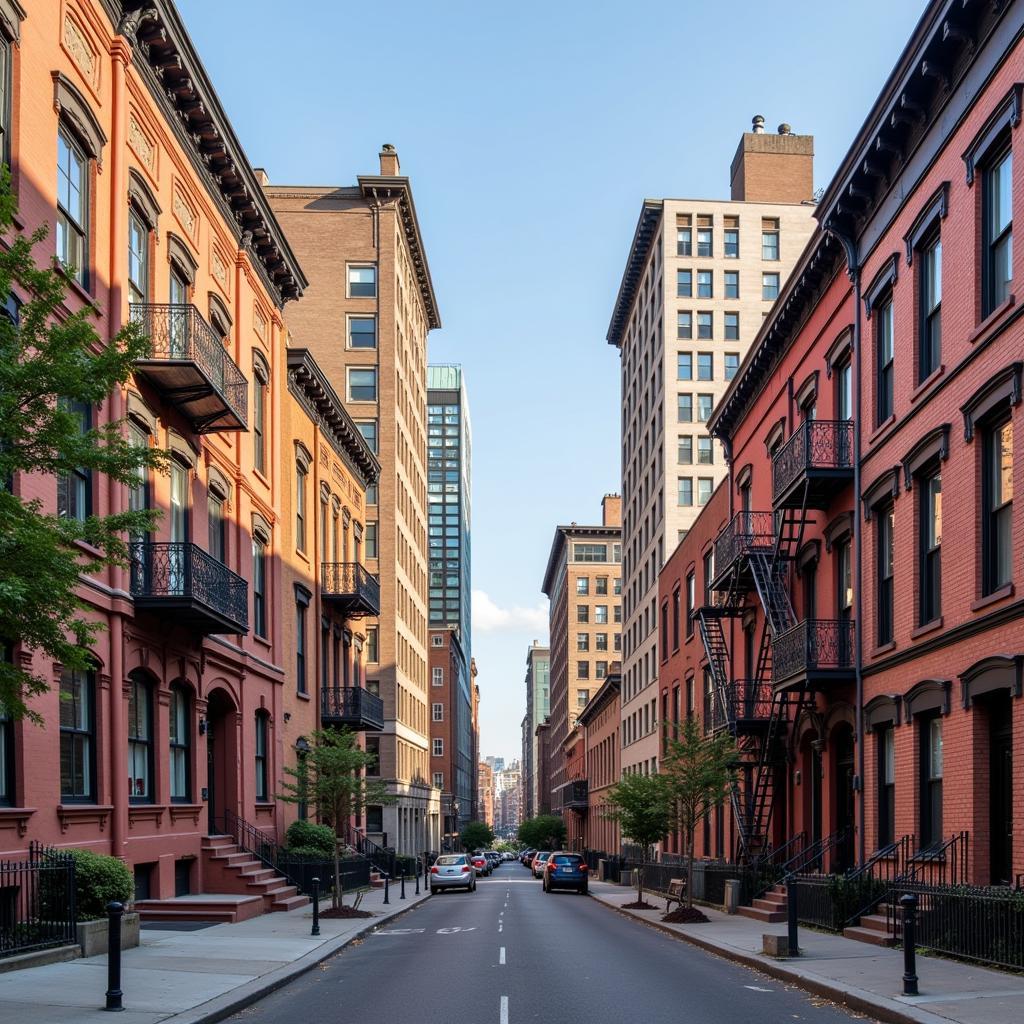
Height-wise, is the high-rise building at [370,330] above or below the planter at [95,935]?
above

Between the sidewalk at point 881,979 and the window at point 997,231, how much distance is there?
9.25 meters

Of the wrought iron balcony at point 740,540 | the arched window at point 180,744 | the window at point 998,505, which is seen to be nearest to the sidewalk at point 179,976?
the arched window at point 180,744

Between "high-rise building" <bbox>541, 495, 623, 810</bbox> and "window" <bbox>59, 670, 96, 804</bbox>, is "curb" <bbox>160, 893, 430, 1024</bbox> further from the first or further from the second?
"high-rise building" <bbox>541, 495, 623, 810</bbox>

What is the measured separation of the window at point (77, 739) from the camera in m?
20.0

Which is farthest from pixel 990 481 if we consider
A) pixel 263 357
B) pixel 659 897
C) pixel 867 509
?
pixel 659 897

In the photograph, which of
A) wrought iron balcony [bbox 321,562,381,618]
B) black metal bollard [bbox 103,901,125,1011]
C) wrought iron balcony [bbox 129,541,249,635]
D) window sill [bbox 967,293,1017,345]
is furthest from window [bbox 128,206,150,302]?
wrought iron balcony [bbox 321,562,381,618]

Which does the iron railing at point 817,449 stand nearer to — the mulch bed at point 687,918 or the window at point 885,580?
the window at point 885,580

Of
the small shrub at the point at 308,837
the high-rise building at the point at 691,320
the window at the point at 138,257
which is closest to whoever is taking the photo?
the window at the point at 138,257

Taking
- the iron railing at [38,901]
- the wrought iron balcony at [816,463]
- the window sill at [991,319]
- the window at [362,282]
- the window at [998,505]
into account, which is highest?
the window at [362,282]

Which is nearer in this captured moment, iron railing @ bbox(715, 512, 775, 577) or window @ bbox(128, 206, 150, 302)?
window @ bbox(128, 206, 150, 302)

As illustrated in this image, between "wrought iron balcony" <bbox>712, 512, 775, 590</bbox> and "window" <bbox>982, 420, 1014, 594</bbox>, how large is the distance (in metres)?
12.0

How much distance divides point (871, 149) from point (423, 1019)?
17156 mm

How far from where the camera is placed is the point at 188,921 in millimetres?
23250

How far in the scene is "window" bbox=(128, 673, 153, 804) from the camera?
2334cm
